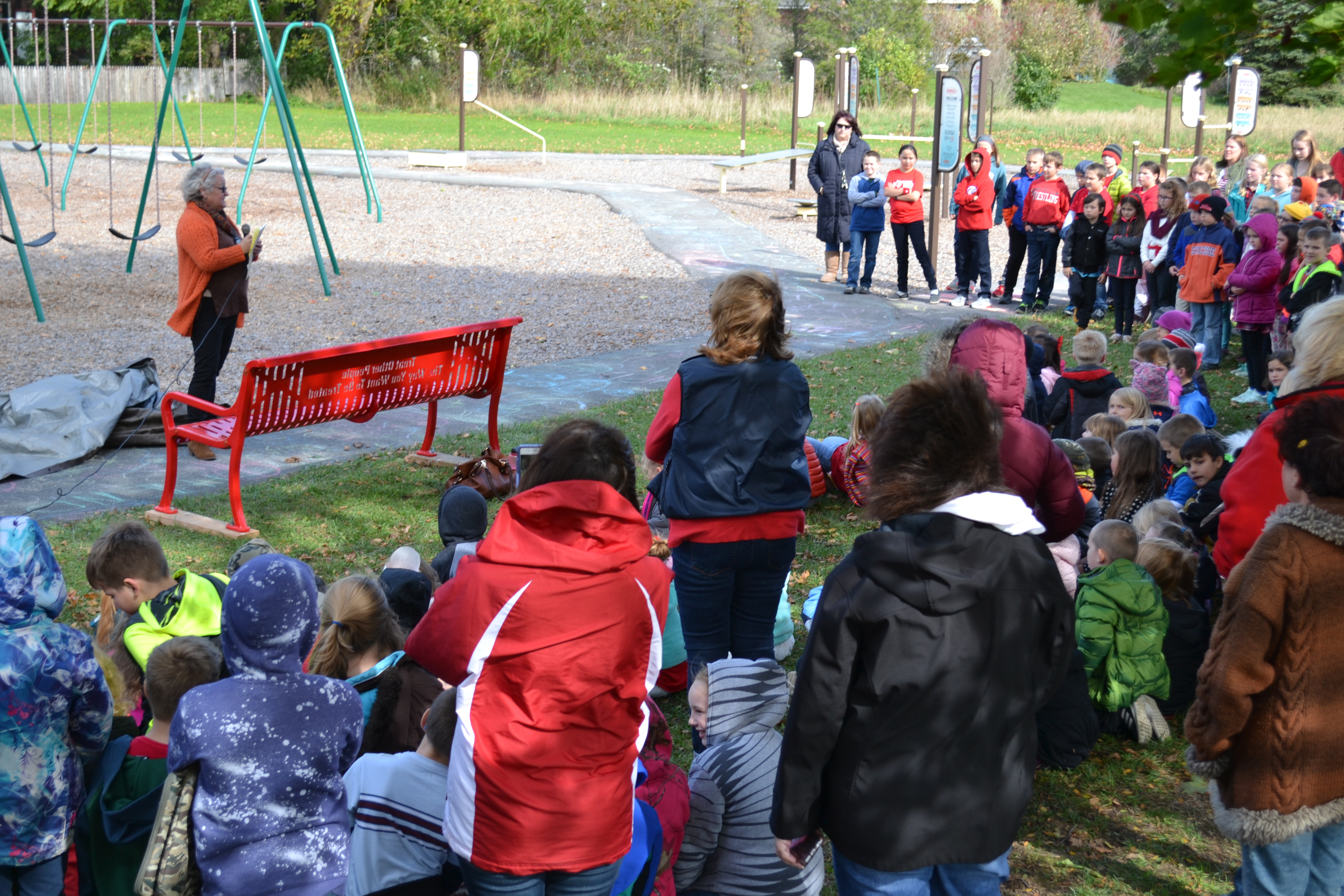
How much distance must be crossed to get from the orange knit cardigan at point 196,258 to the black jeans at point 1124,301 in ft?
27.5

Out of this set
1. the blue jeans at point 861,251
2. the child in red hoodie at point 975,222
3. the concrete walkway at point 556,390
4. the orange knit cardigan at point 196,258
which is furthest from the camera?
the blue jeans at point 861,251

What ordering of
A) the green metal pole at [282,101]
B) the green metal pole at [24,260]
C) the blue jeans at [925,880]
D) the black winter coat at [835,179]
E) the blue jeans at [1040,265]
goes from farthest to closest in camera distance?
the black winter coat at [835,179], the green metal pole at [282,101], the blue jeans at [1040,265], the green metal pole at [24,260], the blue jeans at [925,880]

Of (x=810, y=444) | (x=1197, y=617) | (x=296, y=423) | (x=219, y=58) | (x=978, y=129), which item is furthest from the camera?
(x=219, y=58)

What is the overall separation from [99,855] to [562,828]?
1.38 metres

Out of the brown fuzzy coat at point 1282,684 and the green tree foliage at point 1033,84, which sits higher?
the green tree foliage at point 1033,84

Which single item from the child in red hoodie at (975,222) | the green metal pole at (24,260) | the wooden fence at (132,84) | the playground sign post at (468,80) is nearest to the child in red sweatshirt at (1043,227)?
the child in red hoodie at (975,222)

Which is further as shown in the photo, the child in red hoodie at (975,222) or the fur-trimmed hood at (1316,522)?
the child in red hoodie at (975,222)

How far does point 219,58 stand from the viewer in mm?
54469

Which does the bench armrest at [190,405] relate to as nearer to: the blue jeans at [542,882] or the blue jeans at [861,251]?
the blue jeans at [542,882]

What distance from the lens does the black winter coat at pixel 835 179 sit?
49.0 feet

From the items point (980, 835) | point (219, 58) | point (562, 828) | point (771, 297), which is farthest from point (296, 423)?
point (219, 58)

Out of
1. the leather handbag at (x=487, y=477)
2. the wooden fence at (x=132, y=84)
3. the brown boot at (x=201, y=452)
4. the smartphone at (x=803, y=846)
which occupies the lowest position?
the brown boot at (x=201, y=452)

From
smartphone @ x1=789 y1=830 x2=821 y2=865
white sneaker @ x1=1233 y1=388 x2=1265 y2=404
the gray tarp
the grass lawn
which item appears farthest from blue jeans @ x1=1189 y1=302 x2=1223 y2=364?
smartphone @ x1=789 y1=830 x2=821 y2=865

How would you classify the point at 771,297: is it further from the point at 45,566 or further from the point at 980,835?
the point at 45,566
